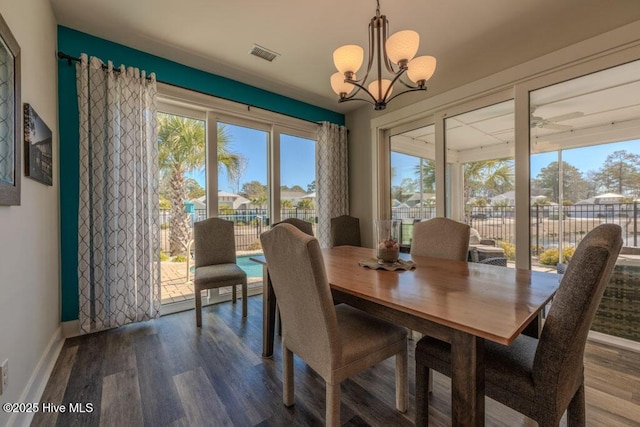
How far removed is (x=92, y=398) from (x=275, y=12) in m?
2.97

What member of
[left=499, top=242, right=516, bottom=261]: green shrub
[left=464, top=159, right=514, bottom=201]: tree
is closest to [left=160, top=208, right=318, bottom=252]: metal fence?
[left=464, top=159, right=514, bottom=201]: tree

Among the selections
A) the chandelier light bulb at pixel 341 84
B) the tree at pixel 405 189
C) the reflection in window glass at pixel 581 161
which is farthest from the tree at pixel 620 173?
the chandelier light bulb at pixel 341 84

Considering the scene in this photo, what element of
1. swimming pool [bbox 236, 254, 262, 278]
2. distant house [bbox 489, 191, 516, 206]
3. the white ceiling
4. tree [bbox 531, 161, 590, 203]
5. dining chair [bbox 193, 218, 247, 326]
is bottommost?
swimming pool [bbox 236, 254, 262, 278]

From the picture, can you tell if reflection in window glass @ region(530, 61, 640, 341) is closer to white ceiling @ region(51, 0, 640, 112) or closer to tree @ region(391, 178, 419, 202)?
white ceiling @ region(51, 0, 640, 112)

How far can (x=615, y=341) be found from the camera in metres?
2.23

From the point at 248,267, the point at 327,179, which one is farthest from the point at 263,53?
the point at 248,267

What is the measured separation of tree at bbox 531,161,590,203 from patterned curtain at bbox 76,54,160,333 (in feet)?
12.3

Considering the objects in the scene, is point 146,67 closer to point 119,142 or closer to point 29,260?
point 119,142

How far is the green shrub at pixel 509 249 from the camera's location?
8.82ft

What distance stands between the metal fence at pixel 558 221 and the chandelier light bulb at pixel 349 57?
7.00 feet

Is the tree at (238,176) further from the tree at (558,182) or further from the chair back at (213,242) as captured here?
the tree at (558,182)

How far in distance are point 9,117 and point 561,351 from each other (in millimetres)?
2503

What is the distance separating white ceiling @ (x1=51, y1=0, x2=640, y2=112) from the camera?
6.89ft

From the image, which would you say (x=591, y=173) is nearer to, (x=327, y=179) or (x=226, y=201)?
(x=327, y=179)
